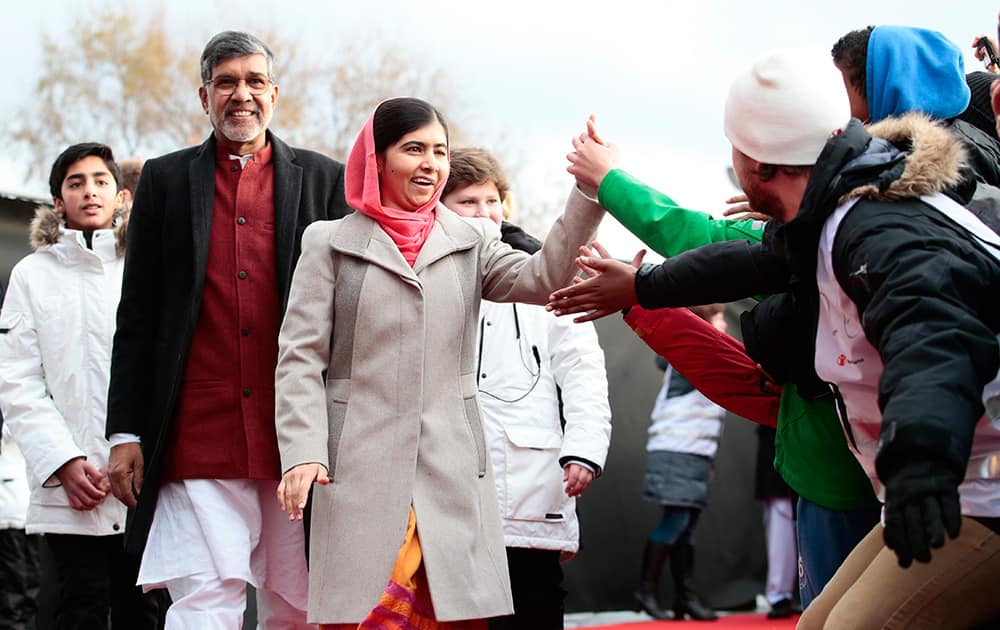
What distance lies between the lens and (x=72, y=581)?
4.84 meters

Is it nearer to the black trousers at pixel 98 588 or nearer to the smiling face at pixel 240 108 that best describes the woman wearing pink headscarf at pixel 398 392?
the smiling face at pixel 240 108

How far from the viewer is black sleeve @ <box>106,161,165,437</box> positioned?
407cm

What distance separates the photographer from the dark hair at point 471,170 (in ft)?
15.4

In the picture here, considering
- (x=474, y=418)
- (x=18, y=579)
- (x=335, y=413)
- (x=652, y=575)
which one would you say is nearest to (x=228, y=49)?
(x=335, y=413)

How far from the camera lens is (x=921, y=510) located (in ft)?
6.66

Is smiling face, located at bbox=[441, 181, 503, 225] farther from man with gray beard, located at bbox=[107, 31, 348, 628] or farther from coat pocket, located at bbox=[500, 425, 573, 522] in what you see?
coat pocket, located at bbox=[500, 425, 573, 522]

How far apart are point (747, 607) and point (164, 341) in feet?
22.6

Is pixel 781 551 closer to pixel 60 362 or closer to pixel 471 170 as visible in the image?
pixel 471 170

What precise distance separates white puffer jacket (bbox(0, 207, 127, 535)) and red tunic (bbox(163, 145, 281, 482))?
1.03 m

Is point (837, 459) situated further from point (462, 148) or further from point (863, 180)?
point (462, 148)

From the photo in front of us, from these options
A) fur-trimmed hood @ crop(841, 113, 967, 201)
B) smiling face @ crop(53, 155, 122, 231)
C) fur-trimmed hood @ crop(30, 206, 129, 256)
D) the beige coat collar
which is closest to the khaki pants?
fur-trimmed hood @ crop(841, 113, 967, 201)

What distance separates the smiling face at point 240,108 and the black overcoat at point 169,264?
0.06 meters

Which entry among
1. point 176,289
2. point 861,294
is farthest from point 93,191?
point 861,294

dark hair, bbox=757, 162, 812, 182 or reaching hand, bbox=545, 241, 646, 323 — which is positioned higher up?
dark hair, bbox=757, 162, 812, 182
